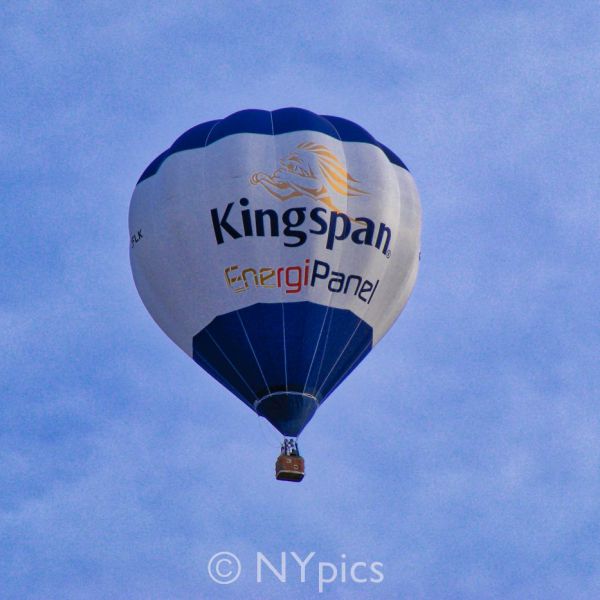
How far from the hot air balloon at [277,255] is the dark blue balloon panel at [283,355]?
18 mm

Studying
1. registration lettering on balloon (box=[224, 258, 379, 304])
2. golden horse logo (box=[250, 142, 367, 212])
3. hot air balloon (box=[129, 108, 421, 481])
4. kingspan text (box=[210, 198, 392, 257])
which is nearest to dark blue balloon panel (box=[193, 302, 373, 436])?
hot air balloon (box=[129, 108, 421, 481])

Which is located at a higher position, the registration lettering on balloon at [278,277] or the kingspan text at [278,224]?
the kingspan text at [278,224]

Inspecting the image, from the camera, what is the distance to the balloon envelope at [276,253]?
127ft

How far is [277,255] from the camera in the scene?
3866 centimetres

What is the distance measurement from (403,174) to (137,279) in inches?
213

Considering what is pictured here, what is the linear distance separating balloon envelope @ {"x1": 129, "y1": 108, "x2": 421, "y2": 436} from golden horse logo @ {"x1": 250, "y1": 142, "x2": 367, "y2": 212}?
2 cm

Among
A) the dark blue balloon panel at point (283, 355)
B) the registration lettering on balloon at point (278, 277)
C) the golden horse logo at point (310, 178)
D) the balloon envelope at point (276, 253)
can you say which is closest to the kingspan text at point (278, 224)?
the balloon envelope at point (276, 253)

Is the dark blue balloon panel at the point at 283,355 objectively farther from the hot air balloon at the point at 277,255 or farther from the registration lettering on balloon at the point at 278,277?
the registration lettering on balloon at the point at 278,277

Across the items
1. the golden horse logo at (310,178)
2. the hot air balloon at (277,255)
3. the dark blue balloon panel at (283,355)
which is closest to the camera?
the dark blue balloon panel at (283,355)

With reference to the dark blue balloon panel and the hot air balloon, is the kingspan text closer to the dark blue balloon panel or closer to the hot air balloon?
the hot air balloon

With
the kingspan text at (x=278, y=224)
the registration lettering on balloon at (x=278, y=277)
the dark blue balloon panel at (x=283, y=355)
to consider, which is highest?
the kingspan text at (x=278, y=224)

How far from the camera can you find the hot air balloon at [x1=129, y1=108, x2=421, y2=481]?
38.6 meters

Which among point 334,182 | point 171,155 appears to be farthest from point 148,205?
point 334,182

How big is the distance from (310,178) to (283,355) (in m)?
3.27
